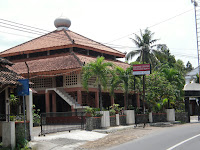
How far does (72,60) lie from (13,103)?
12.2m

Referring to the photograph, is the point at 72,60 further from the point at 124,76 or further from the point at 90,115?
the point at 90,115

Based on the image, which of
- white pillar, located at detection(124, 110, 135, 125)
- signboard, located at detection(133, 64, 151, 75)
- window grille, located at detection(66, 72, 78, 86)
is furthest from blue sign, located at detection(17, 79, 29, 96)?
window grille, located at detection(66, 72, 78, 86)

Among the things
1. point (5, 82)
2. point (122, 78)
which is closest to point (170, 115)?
point (122, 78)

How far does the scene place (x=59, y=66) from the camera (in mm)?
27234

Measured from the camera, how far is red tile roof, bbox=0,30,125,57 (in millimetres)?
29794

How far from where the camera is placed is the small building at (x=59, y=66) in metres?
26.9

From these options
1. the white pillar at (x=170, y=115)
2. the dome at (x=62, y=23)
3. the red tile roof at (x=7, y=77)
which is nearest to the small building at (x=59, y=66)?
the dome at (x=62, y=23)

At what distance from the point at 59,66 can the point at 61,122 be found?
7.63 metres

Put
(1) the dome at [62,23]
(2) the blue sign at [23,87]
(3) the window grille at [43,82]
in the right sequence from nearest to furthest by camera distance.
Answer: (2) the blue sign at [23,87], (3) the window grille at [43,82], (1) the dome at [62,23]

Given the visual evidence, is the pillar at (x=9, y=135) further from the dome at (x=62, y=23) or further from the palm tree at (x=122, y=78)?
the dome at (x=62, y=23)

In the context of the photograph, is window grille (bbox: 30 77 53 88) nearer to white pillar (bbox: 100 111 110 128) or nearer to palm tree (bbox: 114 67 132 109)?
palm tree (bbox: 114 67 132 109)

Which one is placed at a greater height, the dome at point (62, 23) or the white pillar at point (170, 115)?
the dome at point (62, 23)

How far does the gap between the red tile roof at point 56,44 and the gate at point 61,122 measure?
10.0 meters

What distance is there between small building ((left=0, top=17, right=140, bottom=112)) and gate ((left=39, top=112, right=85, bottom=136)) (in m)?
4.77
